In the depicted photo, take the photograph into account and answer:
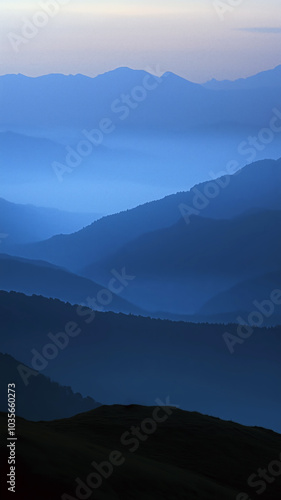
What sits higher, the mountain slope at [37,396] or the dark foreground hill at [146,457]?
the mountain slope at [37,396]

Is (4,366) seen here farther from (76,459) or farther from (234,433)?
(76,459)

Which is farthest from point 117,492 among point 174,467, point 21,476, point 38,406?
point 38,406

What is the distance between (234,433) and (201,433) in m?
2.56

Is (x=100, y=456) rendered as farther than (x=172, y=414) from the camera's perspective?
No

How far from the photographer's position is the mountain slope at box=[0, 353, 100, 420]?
175375 millimetres

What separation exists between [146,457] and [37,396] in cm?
15035

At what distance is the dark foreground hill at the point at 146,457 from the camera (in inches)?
1020

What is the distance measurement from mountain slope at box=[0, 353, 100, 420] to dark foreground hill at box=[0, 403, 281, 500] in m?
128

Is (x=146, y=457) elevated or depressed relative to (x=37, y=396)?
depressed

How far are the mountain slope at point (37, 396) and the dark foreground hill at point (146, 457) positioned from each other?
128 meters

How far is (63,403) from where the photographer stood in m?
184

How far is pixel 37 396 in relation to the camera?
596ft

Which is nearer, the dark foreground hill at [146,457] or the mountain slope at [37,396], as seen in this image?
the dark foreground hill at [146,457]

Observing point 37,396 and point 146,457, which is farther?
point 37,396
